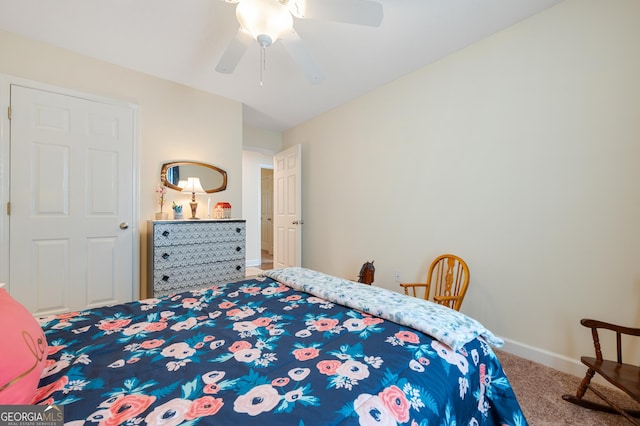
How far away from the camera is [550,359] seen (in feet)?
6.14

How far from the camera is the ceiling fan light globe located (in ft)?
5.31

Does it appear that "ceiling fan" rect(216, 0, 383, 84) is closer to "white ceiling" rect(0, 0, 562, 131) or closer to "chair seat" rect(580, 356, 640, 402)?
"white ceiling" rect(0, 0, 562, 131)

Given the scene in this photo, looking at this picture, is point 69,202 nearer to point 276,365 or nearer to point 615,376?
point 276,365

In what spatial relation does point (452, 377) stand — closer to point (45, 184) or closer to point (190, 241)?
point (190, 241)

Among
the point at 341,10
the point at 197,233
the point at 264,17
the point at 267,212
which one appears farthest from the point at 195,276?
the point at 267,212

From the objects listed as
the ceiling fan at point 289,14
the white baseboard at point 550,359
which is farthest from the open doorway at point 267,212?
the white baseboard at point 550,359

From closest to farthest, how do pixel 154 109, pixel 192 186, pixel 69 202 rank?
pixel 69 202 < pixel 154 109 < pixel 192 186

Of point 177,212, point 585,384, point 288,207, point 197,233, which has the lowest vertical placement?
point 585,384

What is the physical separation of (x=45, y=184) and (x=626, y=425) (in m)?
4.43

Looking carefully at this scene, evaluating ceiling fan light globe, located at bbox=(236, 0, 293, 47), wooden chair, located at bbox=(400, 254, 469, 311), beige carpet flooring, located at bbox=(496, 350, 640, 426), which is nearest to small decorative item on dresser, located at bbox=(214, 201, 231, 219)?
ceiling fan light globe, located at bbox=(236, 0, 293, 47)

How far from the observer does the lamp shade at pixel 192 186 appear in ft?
10.0

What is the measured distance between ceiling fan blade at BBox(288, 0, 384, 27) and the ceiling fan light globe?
75 millimetres

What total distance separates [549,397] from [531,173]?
149cm

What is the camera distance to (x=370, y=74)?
2.79 metres
